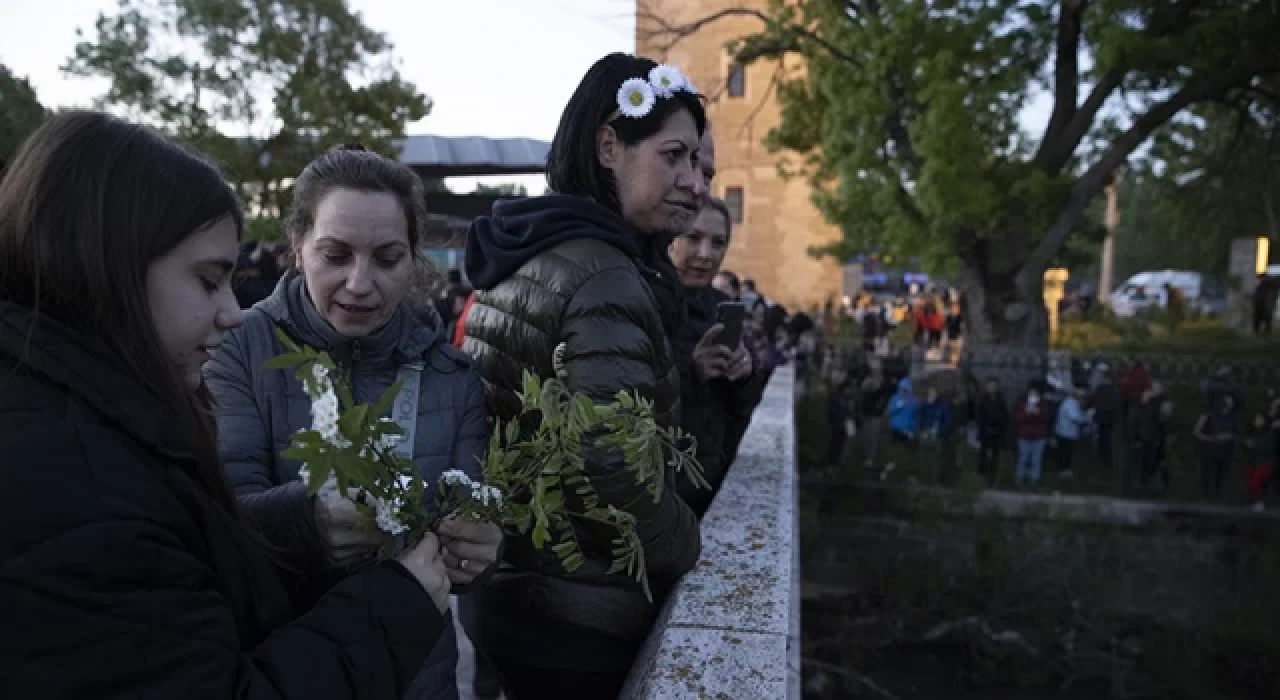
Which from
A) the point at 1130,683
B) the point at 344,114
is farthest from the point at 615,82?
the point at 344,114

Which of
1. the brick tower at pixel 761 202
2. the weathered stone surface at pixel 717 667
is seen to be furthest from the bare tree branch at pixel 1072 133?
the brick tower at pixel 761 202

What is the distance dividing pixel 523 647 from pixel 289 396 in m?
0.81

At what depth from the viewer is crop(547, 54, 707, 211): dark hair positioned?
2094 millimetres

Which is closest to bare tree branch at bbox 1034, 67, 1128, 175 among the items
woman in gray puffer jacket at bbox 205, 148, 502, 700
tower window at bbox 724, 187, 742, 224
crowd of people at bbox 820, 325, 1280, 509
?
crowd of people at bbox 820, 325, 1280, 509

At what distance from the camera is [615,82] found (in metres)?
2.10

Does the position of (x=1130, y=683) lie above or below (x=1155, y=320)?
below

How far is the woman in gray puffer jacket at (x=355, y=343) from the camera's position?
169cm

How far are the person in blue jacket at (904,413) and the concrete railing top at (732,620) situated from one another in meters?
9.90

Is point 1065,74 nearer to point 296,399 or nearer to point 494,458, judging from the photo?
point 296,399

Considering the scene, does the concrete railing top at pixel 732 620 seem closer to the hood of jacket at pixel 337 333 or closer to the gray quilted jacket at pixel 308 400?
the gray quilted jacket at pixel 308 400

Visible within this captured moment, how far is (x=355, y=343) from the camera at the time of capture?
1.82 metres

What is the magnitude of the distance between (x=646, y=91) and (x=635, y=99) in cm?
3

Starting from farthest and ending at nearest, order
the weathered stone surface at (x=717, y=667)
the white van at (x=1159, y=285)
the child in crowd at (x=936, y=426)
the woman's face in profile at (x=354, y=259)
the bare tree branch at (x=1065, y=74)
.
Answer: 1. the white van at (x=1159, y=285)
2. the bare tree branch at (x=1065, y=74)
3. the child in crowd at (x=936, y=426)
4. the woman's face in profile at (x=354, y=259)
5. the weathered stone surface at (x=717, y=667)

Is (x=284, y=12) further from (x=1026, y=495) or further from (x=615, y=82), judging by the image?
(x=615, y=82)
